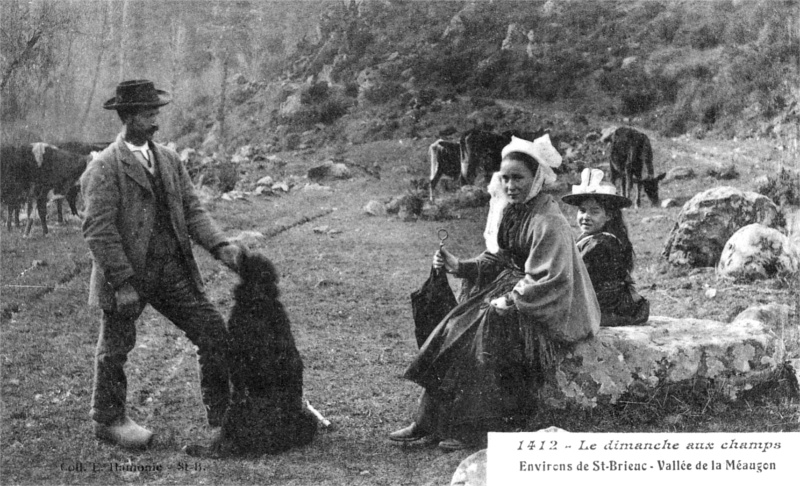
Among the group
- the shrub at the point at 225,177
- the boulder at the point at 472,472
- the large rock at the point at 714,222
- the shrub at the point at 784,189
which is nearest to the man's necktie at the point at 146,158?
the boulder at the point at 472,472

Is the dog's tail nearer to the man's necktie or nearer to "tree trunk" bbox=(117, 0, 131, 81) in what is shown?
the man's necktie

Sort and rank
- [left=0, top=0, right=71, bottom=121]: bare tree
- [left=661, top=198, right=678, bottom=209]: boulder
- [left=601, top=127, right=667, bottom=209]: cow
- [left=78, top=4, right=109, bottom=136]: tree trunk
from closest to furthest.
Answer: [left=0, top=0, right=71, bottom=121]: bare tree
[left=78, top=4, right=109, bottom=136]: tree trunk
[left=661, top=198, right=678, bottom=209]: boulder
[left=601, top=127, right=667, bottom=209]: cow

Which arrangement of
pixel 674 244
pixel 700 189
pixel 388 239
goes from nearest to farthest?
pixel 674 244, pixel 388 239, pixel 700 189

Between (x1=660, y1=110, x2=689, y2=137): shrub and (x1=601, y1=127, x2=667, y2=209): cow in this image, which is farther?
(x1=660, y1=110, x2=689, y2=137): shrub

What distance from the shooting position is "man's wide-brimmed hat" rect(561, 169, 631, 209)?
4.52m

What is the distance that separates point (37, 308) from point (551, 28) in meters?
8.24

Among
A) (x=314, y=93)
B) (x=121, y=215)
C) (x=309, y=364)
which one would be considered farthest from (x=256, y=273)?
(x=314, y=93)

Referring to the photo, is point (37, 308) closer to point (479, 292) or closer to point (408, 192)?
point (479, 292)

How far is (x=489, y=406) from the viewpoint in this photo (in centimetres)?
385

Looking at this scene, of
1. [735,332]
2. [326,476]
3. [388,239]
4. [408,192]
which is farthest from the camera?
[408,192]

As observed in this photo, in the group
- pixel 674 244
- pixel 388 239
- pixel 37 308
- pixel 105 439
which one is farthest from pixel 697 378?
pixel 388 239

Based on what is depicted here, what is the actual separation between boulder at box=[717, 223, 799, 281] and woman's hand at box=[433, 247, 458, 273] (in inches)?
172

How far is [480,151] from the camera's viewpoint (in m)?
14.7

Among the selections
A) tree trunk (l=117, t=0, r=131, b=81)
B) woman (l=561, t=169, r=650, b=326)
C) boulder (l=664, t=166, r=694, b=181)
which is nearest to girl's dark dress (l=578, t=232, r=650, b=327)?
woman (l=561, t=169, r=650, b=326)
